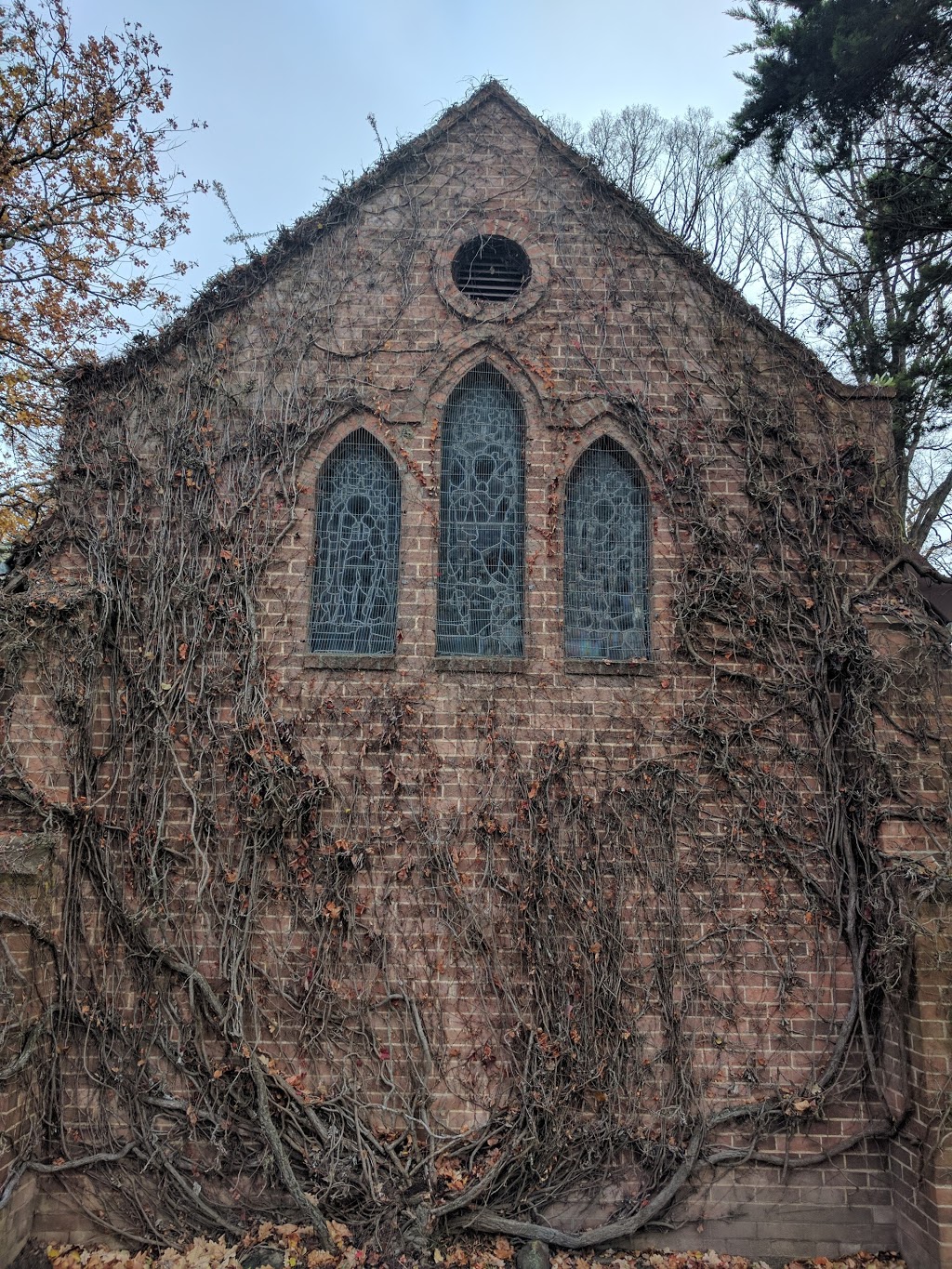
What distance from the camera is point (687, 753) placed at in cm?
659

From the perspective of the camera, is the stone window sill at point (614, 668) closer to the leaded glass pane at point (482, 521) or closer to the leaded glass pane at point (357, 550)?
the leaded glass pane at point (482, 521)

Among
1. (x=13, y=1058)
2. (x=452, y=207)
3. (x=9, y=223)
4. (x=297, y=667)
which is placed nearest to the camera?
(x=13, y=1058)

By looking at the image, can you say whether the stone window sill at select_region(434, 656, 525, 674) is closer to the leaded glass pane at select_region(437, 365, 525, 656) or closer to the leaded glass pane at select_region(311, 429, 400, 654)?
the leaded glass pane at select_region(437, 365, 525, 656)

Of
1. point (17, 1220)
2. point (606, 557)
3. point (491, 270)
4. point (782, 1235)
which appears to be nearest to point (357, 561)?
point (606, 557)

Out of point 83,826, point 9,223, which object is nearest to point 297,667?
point 83,826

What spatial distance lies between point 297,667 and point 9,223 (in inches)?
324

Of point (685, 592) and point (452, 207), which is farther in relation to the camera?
point (452, 207)

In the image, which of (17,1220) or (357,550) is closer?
(17,1220)

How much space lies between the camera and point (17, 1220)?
227 inches

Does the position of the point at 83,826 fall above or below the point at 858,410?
below

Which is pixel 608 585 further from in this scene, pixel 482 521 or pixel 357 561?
pixel 357 561

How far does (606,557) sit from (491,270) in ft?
8.92

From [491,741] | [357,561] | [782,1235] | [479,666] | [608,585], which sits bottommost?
[782,1235]

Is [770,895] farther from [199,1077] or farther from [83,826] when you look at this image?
[83,826]
